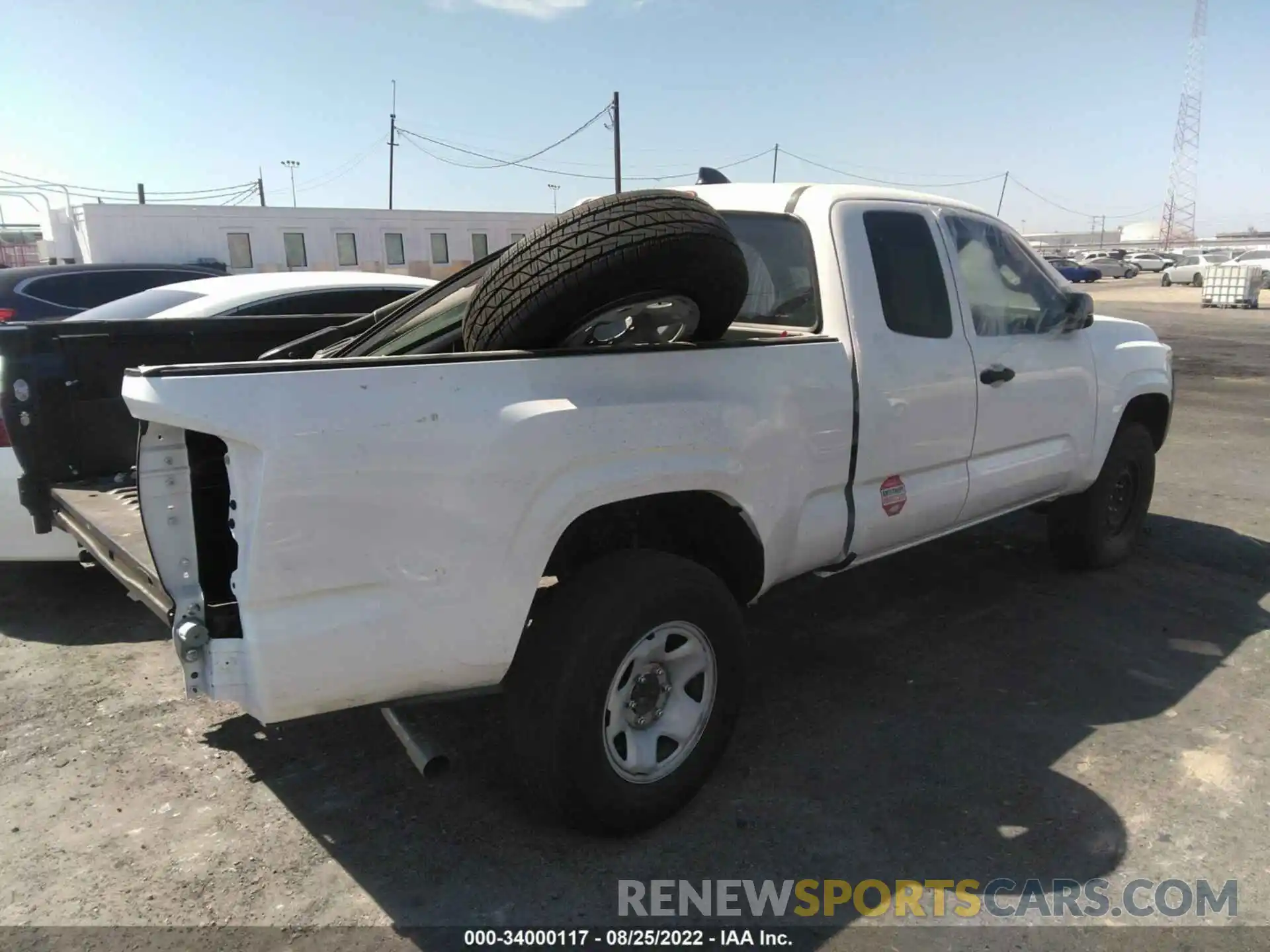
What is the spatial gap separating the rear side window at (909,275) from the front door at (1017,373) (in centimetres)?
16

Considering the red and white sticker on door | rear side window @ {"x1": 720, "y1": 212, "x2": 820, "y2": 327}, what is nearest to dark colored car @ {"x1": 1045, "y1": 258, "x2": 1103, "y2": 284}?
rear side window @ {"x1": 720, "y1": 212, "x2": 820, "y2": 327}

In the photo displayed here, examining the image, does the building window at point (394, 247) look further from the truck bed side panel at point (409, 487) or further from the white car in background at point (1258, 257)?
the truck bed side panel at point (409, 487)

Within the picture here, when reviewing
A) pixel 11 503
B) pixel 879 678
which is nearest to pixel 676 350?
pixel 879 678

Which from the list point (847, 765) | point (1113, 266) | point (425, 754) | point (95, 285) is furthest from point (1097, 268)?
point (425, 754)

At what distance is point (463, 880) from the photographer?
270 cm

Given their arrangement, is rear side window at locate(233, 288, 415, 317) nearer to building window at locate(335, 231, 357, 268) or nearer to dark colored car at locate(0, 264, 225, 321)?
dark colored car at locate(0, 264, 225, 321)

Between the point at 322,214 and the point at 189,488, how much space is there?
1345 inches

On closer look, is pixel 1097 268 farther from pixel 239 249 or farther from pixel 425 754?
pixel 425 754

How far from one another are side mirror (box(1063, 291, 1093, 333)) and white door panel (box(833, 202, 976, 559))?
0.95 metres

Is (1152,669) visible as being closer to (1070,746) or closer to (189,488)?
(1070,746)

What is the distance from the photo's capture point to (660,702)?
115 inches

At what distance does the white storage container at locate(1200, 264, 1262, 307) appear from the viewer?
28281 millimetres

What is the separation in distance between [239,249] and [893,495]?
109ft

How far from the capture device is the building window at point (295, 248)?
33056 millimetres
